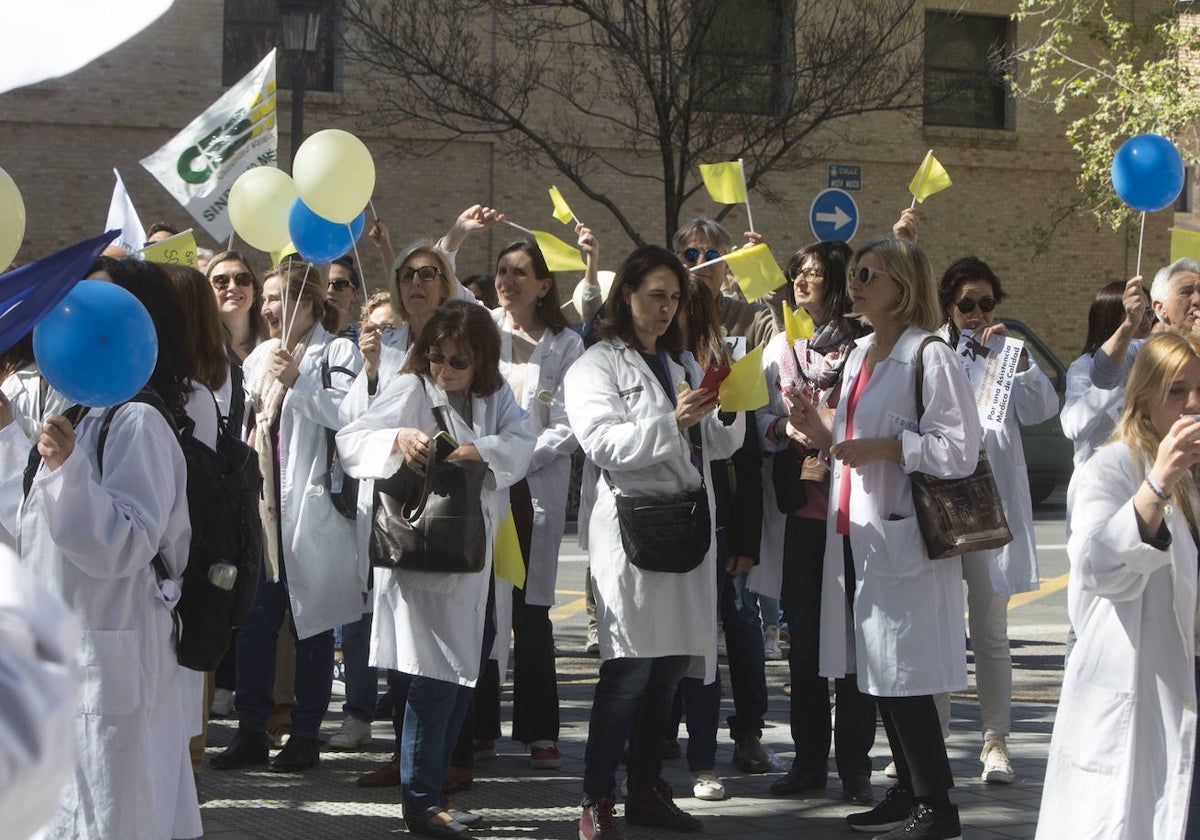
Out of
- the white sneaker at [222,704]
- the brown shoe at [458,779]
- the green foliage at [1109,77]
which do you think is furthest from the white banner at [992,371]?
the green foliage at [1109,77]

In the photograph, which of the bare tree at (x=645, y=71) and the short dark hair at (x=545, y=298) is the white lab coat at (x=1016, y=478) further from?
the bare tree at (x=645, y=71)

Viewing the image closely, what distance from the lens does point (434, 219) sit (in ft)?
71.9

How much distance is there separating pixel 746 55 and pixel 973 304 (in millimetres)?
13581

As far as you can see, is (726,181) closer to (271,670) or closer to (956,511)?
(956,511)

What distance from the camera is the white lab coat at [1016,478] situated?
6.41 metres

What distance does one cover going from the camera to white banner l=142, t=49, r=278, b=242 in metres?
8.77

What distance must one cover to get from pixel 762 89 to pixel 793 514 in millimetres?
15085

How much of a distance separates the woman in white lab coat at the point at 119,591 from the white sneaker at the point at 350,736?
2696 millimetres

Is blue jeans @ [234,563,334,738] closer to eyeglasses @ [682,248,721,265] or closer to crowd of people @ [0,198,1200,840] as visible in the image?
crowd of people @ [0,198,1200,840]

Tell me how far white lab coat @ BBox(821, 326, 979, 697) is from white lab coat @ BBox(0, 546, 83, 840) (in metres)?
4.06

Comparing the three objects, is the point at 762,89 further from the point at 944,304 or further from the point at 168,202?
the point at 944,304

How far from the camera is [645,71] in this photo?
60.5ft

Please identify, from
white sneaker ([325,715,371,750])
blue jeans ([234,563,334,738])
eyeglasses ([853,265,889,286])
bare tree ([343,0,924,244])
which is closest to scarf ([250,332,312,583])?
blue jeans ([234,563,334,738])

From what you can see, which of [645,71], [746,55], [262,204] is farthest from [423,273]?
[746,55]
